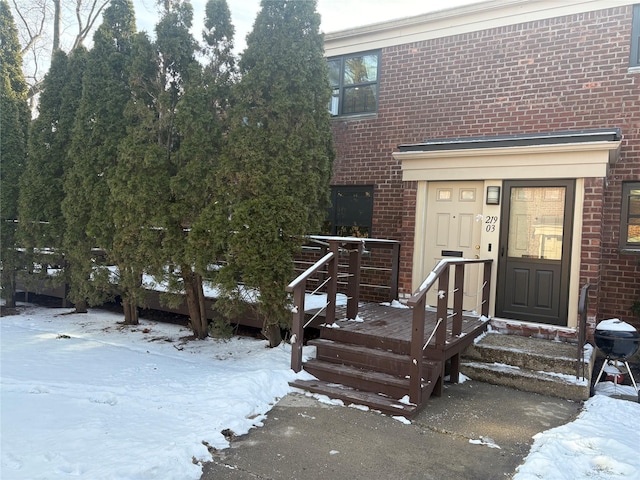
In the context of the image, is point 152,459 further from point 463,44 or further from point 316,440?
point 463,44

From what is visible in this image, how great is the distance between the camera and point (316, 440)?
12.7ft

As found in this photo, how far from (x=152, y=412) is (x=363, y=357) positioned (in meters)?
2.20

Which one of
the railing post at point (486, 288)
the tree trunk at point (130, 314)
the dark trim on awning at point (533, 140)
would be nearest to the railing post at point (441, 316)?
the railing post at point (486, 288)

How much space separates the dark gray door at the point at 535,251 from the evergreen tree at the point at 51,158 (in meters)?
7.56

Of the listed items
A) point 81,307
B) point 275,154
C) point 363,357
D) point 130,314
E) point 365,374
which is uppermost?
point 275,154

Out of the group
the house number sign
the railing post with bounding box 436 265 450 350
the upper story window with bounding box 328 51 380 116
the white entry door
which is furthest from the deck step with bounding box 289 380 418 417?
the upper story window with bounding box 328 51 380 116

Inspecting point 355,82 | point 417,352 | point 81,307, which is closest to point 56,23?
point 81,307

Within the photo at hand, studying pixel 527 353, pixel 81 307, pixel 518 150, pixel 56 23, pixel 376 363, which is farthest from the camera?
pixel 56 23

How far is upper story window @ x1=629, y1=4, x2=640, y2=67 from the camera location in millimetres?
6637

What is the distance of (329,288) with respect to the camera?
5723mm

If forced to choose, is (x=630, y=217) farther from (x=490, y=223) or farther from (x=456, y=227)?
(x=456, y=227)

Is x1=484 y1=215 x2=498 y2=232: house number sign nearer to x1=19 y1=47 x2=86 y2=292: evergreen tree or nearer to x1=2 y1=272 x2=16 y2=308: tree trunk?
x1=19 y1=47 x2=86 y2=292: evergreen tree

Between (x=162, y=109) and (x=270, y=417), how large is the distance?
461cm

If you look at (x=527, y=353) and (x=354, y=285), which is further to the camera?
(x=354, y=285)
